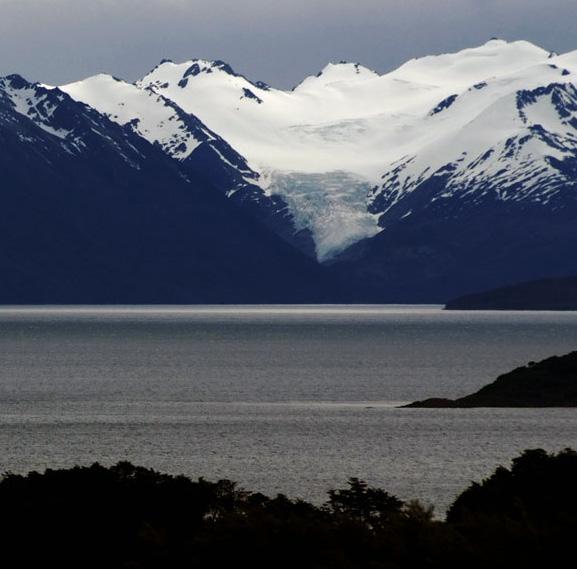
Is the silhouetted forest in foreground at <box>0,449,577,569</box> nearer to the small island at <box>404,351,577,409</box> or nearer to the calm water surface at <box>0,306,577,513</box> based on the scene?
the calm water surface at <box>0,306,577,513</box>

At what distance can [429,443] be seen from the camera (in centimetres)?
11056

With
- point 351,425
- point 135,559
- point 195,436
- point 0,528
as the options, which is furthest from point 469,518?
point 351,425

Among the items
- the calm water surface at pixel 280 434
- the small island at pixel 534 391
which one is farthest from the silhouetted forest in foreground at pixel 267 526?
the small island at pixel 534 391

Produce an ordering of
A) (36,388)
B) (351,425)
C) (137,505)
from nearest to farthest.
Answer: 1. (137,505)
2. (351,425)
3. (36,388)

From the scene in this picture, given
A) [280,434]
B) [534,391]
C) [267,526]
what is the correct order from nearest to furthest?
1. [267,526]
2. [280,434]
3. [534,391]

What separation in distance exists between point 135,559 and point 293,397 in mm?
121512

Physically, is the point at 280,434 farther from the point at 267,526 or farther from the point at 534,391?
the point at 267,526

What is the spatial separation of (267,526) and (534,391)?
108 meters

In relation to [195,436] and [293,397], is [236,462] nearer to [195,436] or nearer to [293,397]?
[195,436]

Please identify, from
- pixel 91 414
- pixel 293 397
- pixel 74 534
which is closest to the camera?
pixel 74 534

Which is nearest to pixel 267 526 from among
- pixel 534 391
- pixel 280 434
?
pixel 280 434

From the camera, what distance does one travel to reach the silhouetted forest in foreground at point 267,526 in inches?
1515

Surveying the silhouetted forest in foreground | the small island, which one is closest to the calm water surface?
the small island

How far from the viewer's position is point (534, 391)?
147 metres
